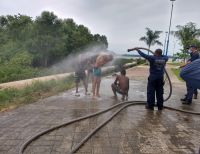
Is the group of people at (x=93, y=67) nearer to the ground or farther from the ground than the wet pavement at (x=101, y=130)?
farther from the ground

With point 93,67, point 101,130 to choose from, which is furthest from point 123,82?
point 101,130

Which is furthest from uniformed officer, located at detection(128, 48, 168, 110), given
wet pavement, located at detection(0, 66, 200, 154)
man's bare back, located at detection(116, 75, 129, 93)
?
man's bare back, located at detection(116, 75, 129, 93)

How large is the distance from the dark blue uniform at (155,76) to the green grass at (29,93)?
345 centimetres

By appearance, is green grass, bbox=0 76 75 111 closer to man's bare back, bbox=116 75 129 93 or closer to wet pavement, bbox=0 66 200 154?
wet pavement, bbox=0 66 200 154

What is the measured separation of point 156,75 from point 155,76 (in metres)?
0.04

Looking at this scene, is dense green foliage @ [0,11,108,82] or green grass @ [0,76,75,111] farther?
dense green foliage @ [0,11,108,82]

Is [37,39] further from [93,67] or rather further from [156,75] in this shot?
[156,75]

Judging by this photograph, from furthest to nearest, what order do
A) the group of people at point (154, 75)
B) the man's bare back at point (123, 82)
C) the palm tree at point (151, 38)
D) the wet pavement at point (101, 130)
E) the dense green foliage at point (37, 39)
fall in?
1. the palm tree at point (151, 38)
2. the dense green foliage at point (37, 39)
3. the man's bare back at point (123, 82)
4. the wet pavement at point (101, 130)
5. the group of people at point (154, 75)

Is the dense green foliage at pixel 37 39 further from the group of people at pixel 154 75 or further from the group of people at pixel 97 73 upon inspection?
the group of people at pixel 154 75

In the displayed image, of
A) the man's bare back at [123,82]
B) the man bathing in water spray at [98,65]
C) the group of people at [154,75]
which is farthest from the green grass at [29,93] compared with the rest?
the man's bare back at [123,82]

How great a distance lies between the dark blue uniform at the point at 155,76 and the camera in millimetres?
8508

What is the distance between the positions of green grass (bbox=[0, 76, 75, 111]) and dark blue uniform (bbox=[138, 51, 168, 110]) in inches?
136

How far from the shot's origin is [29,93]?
426 inches

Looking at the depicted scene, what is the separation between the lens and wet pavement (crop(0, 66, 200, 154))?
207 inches
